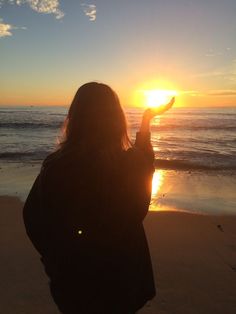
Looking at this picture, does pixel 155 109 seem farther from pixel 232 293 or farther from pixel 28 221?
pixel 232 293

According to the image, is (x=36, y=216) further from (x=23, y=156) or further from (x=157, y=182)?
(x=23, y=156)

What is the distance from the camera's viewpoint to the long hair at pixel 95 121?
1.96 m

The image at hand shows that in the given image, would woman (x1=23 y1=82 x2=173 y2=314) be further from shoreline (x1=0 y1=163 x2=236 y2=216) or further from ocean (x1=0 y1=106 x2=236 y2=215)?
shoreline (x1=0 y1=163 x2=236 y2=216)

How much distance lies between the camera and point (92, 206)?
192 centimetres

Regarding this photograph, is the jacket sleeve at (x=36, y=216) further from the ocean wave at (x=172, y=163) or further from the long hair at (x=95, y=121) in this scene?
the ocean wave at (x=172, y=163)

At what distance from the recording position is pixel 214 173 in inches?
540

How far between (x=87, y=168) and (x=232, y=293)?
2990 mm

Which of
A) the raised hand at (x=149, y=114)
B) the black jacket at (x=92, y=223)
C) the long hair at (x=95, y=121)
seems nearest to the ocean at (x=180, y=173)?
the raised hand at (x=149, y=114)

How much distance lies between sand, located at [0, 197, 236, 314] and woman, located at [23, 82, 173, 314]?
1929 mm

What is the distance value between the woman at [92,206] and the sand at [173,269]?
1929 mm

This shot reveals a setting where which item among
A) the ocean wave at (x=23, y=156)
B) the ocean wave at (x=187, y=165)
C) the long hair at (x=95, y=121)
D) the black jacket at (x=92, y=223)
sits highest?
the long hair at (x=95, y=121)

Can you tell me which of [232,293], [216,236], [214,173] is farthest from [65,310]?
[214,173]

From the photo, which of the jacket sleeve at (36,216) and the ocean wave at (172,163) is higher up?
the jacket sleeve at (36,216)

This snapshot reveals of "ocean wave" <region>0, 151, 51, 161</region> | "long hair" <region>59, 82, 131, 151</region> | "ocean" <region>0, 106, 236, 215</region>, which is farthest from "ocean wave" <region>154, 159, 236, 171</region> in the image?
"long hair" <region>59, 82, 131, 151</region>
